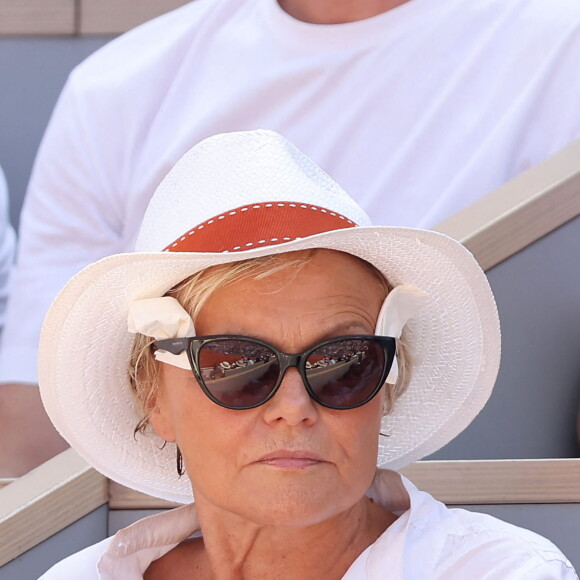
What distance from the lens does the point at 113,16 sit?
3.73 m

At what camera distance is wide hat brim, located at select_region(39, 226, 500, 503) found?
149cm

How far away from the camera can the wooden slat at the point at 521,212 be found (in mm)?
2031

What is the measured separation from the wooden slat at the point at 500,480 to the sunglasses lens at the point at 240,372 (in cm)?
54

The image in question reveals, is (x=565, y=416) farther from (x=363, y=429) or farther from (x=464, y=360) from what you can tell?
(x=363, y=429)

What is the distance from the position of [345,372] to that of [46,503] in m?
0.69

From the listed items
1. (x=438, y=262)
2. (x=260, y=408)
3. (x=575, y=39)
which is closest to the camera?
(x=260, y=408)

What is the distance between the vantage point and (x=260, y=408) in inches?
56.0

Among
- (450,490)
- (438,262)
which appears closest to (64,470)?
(450,490)

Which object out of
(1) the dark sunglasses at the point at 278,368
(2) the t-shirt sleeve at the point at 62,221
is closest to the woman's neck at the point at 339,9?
(2) the t-shirt sleeve at the point at 62,221

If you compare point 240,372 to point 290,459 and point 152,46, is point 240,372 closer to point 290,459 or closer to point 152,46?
point 290,459

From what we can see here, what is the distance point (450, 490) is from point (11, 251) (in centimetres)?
178

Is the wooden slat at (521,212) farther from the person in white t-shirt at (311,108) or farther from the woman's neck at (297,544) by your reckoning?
the woman's neck at (297,544)

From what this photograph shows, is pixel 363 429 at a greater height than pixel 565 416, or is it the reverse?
pixel 363 429

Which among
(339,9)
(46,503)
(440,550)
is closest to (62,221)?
(339,9)
